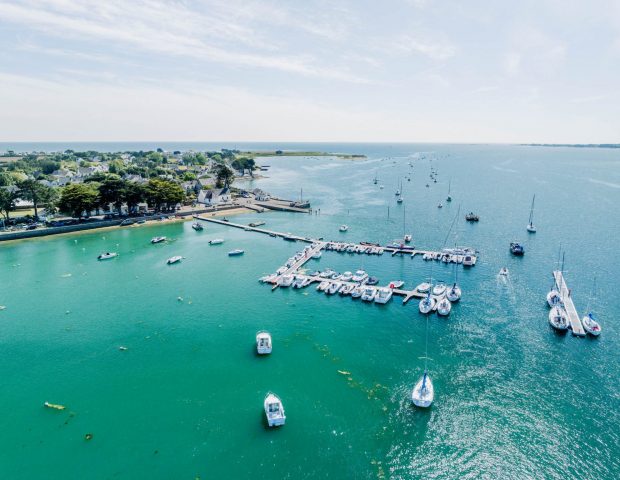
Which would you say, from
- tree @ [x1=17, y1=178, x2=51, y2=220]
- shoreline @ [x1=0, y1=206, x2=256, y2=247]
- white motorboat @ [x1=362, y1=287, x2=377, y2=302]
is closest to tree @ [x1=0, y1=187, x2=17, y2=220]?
tree @ [x1=17, y1=178, x2=51, y2=220]

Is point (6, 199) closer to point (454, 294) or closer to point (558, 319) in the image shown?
point (454, 294)

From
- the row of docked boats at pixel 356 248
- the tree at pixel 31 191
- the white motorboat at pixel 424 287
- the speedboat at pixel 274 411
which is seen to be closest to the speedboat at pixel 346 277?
the white motorboat at pixel 424 287

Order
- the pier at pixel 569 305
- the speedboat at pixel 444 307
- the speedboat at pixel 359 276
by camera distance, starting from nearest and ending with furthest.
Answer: the pier at pixel 569 305 → the speedboat at pixel 444 307 → the speedboat at pixel 359 276

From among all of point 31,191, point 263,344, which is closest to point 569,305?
point 263,344

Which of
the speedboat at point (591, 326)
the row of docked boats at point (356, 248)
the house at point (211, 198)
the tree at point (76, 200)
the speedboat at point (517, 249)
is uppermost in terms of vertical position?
the tree at point (76, 200)

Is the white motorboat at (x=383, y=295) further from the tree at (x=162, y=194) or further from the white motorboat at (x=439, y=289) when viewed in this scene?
the tree at (x=162, y=194)

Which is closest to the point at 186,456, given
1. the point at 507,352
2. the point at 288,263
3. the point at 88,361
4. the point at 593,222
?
the point at 88,361

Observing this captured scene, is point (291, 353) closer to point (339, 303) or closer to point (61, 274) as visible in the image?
point (339, 303)
